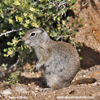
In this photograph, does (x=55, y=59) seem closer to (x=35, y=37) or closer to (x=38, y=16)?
(x=35, y=37)

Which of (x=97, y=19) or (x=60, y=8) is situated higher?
(x=60, y=8)

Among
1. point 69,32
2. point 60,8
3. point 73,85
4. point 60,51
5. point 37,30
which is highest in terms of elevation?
point 60,8

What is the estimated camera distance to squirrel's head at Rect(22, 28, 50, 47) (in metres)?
4.48

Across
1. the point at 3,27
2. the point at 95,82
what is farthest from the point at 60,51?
the point at 3,27

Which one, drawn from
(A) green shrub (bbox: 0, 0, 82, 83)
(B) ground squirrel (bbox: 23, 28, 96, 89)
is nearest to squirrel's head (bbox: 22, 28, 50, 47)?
(B) ground squirrel (bbox: 23, 28, 96, 89)

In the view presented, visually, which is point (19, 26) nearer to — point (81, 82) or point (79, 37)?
point (79, 37)

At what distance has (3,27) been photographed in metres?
6.21

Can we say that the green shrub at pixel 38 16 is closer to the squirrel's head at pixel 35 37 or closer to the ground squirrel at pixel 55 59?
the squirrel's head at pixel 35 37

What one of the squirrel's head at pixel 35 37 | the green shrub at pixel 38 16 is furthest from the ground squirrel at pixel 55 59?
the green shrub at pixel 38 16

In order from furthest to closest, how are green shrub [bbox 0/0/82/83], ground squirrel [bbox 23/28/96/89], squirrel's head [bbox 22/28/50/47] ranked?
green shrub [bbox 0/0/82/83] < squirrel's head [bbox 22/28/50/47] < ground squirrel [bbox 23/28/96/89]

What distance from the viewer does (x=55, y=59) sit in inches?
172

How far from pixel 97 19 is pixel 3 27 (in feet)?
11.1

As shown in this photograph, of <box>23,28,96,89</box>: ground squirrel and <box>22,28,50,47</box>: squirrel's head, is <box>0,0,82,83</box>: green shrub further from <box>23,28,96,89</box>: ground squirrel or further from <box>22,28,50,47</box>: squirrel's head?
<box>23,28,96,89</box>: ground squirrel

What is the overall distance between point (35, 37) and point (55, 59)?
822 mm
